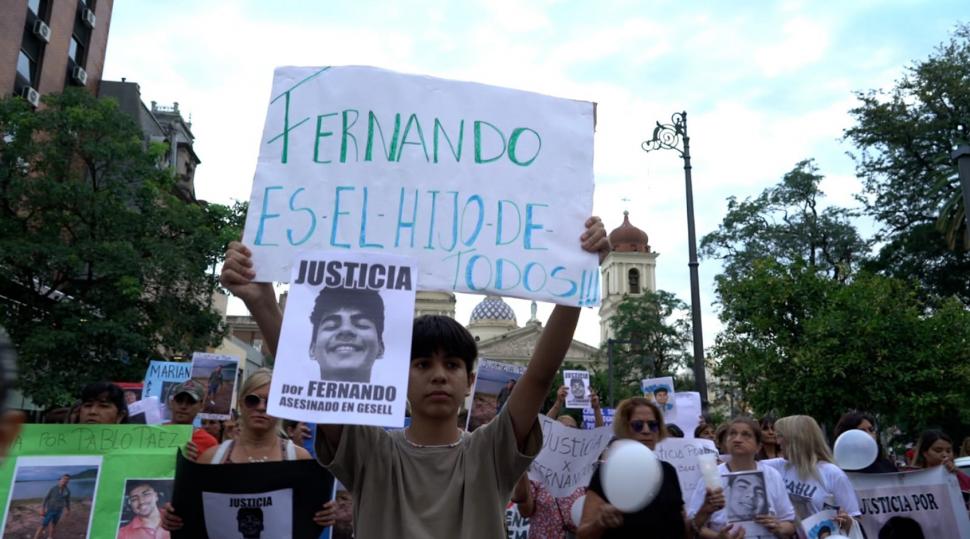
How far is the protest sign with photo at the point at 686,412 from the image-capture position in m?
9.72

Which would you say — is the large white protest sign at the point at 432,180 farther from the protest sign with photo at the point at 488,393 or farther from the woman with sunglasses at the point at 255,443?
the protest sign with photo at the point at 488,393

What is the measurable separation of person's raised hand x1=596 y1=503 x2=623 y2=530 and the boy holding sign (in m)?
1.22

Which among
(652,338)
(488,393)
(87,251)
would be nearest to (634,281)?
(652,338)

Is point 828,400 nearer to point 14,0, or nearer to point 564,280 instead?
point 564,280

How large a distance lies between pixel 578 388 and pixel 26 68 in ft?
74.7

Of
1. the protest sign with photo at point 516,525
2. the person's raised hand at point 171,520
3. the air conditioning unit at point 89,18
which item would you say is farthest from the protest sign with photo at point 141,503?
the air conditioning unit at point 89,18

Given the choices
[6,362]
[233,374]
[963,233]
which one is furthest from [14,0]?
[963,233]

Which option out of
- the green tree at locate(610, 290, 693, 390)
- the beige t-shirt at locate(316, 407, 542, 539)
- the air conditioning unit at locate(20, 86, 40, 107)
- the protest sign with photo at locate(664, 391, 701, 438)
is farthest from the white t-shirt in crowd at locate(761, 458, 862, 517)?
the green tree at locate(610, 290, 693, 390)

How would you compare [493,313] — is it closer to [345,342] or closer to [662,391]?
[662,391]

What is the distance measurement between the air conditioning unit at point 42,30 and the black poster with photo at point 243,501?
2640 centimetres

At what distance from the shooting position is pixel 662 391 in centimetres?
988

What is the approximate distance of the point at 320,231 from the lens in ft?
9.14

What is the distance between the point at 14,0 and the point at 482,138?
26.3m

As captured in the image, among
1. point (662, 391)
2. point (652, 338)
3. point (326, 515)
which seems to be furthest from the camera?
point (652, 338)
